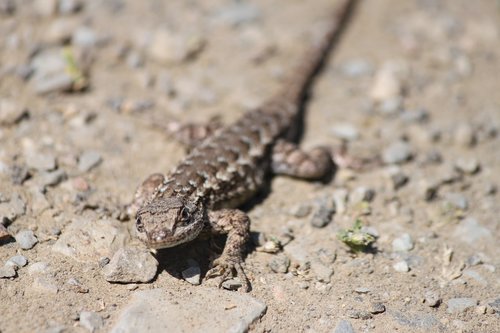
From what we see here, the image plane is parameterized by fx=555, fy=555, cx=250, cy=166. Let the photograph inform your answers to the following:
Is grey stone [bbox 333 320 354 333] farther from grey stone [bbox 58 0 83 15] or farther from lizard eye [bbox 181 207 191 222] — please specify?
grey stone [bbox 58 0 83 15]

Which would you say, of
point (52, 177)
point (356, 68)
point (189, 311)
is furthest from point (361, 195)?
point (52, 177)

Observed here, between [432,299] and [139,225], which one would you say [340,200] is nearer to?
[432,299]

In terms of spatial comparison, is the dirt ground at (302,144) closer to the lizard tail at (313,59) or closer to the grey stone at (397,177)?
the grey stone at (397,177)

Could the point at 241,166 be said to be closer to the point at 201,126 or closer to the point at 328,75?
the point at 201,126

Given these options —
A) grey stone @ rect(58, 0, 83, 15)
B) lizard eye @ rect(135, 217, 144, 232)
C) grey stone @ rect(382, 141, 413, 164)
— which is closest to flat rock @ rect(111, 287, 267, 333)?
lizard eye @ rect(135, 217, 144, 232)

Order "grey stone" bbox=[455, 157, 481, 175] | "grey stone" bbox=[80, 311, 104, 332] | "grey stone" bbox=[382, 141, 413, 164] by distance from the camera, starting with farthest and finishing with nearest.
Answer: "grey stone" bbox=[382, 141, 413, 164]
"grey stone" bbox=[455, 157, 481, 175]
"grey stone" bbox=[80, 311, 104, 332]

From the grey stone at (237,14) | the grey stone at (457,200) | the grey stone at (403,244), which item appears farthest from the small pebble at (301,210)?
the grey stone at (237,14)
